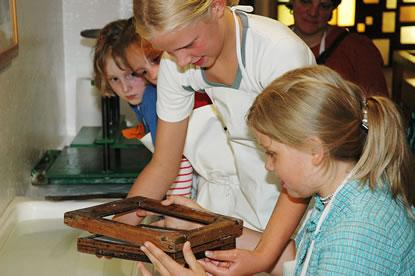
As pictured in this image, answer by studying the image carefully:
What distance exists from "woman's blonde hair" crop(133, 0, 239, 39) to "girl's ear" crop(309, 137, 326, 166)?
0.33 meters

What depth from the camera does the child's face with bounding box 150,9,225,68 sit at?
1475 mm

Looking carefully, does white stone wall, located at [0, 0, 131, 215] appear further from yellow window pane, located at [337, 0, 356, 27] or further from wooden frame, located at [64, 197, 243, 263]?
yellow window pane, located at [337, 0, 356, 27]

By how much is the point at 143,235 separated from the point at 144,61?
0.78 m

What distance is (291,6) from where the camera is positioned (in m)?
3.21

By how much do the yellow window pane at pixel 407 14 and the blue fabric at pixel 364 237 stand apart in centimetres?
629

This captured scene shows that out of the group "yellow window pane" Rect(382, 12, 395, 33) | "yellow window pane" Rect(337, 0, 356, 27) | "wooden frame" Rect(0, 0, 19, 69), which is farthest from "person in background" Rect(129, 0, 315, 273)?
"yellow window pane" Rect(382, 12, 395, 33)

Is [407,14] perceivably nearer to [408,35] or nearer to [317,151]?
[408,35]

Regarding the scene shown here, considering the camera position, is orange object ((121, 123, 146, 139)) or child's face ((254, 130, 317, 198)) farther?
orange object ((121, 123, 146, 139))

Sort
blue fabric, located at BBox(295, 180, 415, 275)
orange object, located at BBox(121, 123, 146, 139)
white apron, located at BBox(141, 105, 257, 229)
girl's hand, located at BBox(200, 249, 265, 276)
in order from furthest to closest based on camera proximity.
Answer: orange object, located at BBox(121, 123, 146, 139) < white apron, located at BBox(141, 105, 257, 229) < girl's hand, located at BBox(200, 249, 265, 276) < blue fabric, located at BBox(295, 180, 415, 275)

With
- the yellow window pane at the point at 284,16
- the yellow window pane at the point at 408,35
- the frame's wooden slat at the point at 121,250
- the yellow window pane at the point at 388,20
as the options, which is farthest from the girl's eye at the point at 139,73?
the yellow window pane at the point at 408,35

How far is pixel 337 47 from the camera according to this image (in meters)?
Result: 2.84

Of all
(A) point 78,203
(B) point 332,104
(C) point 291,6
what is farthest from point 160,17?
(C) point 291,6

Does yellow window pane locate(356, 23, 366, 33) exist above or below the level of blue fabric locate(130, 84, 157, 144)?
below

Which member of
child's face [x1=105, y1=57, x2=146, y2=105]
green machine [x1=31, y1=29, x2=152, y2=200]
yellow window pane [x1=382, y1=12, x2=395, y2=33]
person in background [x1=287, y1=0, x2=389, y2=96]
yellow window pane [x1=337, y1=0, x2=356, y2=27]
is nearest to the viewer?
child's face [x1=105, y1=57, x2=146, y2=105]
